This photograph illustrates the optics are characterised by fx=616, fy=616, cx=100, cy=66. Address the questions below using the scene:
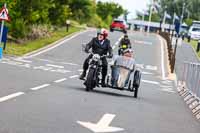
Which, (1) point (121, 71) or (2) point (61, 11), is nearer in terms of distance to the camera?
(1) point (121, 71)

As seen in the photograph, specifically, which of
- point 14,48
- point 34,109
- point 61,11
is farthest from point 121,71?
point 61,11

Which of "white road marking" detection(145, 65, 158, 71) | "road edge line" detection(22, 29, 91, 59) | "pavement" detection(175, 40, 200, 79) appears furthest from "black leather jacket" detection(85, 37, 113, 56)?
"pavement" detection(175, 40, 200, 79)

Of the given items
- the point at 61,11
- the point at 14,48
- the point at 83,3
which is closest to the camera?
the point at 14,48

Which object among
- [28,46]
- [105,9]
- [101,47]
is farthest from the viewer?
[105,9]

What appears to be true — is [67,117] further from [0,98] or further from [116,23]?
[116,23]

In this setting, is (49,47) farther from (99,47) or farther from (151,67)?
(99,47)

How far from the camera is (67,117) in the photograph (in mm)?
10711

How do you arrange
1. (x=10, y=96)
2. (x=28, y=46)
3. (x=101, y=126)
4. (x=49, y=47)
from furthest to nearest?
(x=49, y=47) < (x=28, y=46) < (x=10, y=96) < (x=101, y=126)

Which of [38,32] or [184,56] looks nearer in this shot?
[38,32]

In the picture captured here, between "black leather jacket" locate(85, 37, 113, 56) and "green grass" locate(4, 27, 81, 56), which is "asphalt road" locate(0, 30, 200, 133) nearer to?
"black leather jacket" locate(85, 37, 113, 56)

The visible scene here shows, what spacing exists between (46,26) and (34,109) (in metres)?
39.4

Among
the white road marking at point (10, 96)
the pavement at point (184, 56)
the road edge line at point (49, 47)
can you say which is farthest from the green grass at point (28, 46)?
the white road marking at point (10, 96)

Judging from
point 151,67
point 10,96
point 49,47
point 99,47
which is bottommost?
point 151,67

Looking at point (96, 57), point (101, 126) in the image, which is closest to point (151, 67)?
point (96, 57)
